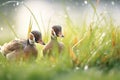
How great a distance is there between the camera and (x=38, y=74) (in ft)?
19.8

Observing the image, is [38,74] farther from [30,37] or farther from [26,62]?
[30,37]

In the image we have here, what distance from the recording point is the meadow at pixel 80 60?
20.0ft

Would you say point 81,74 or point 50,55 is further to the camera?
point 50,55

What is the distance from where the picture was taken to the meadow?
240 inches

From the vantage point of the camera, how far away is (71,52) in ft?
22.8

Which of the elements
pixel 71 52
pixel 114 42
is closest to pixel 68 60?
pixel 71 52

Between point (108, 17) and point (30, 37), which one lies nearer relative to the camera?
point (30, 37)

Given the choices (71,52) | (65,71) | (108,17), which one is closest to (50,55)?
(71,52)

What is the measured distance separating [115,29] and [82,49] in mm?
687

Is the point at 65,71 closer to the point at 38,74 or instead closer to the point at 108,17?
the point at 38,74

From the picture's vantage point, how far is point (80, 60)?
6.99 metres

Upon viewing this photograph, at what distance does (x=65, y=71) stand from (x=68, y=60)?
381mm

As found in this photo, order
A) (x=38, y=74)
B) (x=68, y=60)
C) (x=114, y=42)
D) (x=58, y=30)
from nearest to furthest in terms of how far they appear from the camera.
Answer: (x=38, y=74) < (x=68, y=60) < (x=114, y=42) < (x=58, y=30)

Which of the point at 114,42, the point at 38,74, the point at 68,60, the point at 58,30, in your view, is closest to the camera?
the point at 38,74
